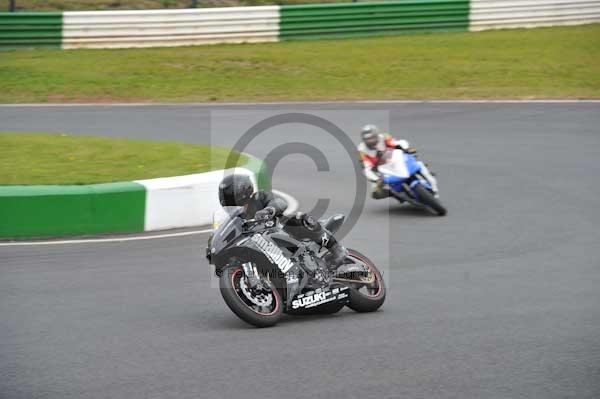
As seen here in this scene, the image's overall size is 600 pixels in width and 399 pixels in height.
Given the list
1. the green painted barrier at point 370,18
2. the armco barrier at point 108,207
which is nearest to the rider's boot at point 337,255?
the armco barrier at point 108,207

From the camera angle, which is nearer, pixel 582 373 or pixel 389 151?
pixel 582 373

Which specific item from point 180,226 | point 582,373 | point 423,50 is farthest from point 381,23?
point 582,373

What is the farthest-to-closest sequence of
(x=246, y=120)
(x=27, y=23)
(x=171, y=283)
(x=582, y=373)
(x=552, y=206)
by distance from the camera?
(x=27, y=23), (x=246, y=120), (x=552, y=206), (x=171, y=283), (x=582, y=373)

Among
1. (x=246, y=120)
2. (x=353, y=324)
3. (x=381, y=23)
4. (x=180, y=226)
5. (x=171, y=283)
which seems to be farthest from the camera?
(x=381, y=23)

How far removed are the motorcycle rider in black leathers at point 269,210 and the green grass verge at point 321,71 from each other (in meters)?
12.6

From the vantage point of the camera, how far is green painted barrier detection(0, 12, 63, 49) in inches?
893

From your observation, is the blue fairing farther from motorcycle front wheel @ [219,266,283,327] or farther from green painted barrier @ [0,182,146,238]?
motorcycle front wheel @ [219,266,283,327]

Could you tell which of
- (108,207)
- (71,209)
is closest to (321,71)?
(108,207)

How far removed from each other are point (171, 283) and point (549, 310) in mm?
3010

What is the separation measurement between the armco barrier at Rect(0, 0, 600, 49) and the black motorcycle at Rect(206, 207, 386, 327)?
1663 centimetres

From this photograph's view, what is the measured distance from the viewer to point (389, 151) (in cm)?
1177

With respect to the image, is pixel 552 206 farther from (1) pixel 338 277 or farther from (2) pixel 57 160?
(2) pixel 57 160

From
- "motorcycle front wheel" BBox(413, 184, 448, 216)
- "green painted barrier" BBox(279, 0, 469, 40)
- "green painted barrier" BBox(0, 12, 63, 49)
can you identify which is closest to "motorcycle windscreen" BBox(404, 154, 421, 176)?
A: "motorcycle front wheel" BBox(413, 184, 448, 216)

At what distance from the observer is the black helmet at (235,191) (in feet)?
23.0
